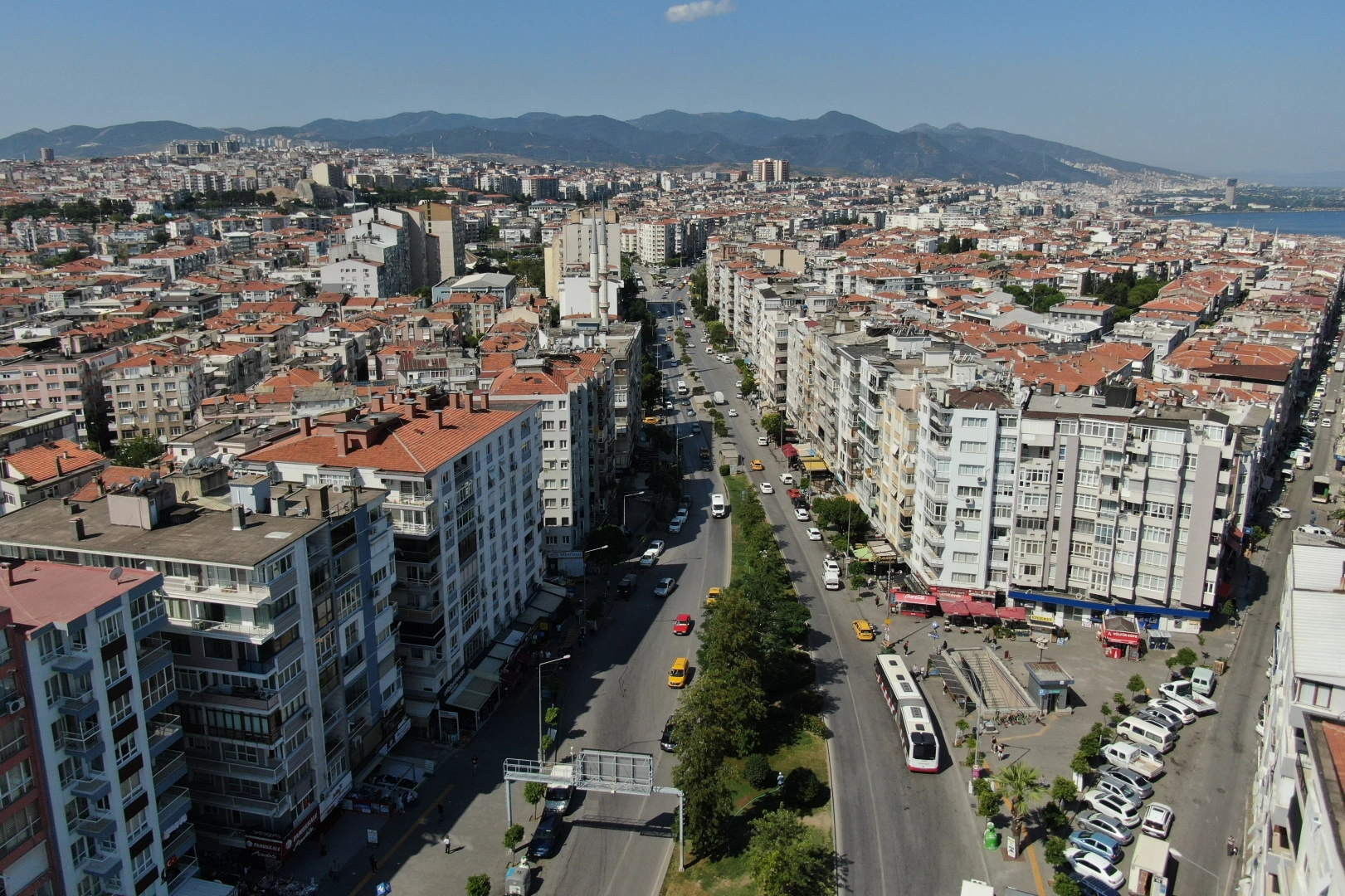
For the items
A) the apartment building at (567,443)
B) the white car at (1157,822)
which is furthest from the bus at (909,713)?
the apartment building at (567,443)

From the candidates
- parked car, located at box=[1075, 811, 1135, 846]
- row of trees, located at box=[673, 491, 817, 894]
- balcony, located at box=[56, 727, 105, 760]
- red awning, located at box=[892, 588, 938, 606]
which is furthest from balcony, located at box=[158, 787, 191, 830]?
red awning, located at box=[892, 588, 938, 606]

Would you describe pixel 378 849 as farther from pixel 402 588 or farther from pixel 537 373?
pixel 537 373

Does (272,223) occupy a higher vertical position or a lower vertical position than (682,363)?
higher

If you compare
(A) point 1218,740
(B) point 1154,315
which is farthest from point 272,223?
(A) point 1218,740

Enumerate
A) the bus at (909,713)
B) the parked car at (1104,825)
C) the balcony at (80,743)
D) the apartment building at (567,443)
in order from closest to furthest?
1. the balcony at (80,743)
2. the parked car at (1104,825)
3. the bus at (909,713)
4. the apartment building at (567,443)

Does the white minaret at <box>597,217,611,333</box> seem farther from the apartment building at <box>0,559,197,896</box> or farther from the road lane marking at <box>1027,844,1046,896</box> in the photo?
the apartment building at <box>0,559,197,896</box>

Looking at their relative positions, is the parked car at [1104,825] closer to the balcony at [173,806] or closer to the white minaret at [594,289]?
the balcony at [173,806]
